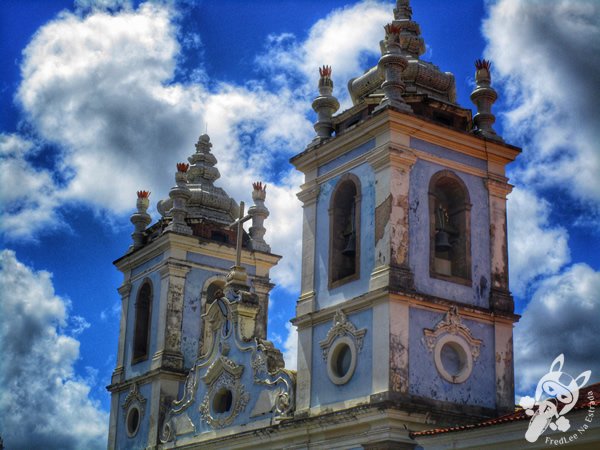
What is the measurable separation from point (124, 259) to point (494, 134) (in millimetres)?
11764

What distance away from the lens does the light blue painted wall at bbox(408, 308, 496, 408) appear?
17719 millimetres

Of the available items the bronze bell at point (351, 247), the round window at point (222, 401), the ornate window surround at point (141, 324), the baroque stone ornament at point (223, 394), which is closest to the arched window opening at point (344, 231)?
the bronze bell at point (351, 247)

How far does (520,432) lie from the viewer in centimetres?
1363

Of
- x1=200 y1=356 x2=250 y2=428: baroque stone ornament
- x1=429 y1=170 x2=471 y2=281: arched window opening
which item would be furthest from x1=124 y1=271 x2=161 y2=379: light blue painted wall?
x1=429 y1=170 x2=471 y2=281: arched window opening

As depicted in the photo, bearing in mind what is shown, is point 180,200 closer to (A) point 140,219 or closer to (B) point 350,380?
(A) point 140,219

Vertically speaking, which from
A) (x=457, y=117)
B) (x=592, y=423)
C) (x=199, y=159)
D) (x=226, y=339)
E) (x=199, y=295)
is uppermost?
(x=199, y=159)

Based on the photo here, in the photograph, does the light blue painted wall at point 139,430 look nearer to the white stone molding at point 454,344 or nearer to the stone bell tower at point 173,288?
the stone bell tower at point 173,288

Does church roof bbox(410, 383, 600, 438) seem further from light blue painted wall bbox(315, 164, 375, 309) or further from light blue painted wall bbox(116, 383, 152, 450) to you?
light blue painted wall bbox(116, 383, 152, 450)

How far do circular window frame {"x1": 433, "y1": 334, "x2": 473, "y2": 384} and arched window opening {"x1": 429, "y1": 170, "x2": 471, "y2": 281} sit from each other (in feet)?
3.93

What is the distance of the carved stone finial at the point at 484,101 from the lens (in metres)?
20.3

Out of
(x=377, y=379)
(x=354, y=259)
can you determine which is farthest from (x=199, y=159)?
(x=377, y=379)

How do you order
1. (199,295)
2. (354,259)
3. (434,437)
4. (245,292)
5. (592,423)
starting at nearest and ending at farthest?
(592,423) < (434,437) < (354,259) < (245,292) < (199,295)

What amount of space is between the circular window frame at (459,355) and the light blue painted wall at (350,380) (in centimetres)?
123

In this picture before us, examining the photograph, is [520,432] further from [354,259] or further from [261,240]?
[261,240]
